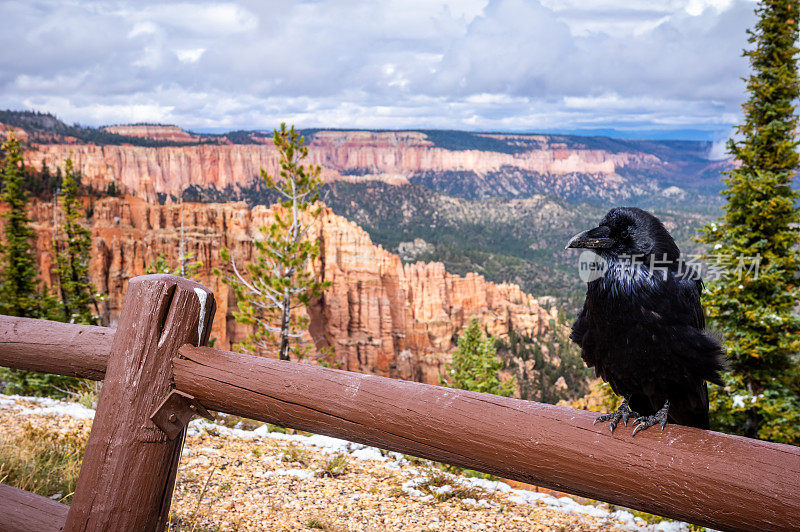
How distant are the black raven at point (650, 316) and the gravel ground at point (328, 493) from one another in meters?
2.42

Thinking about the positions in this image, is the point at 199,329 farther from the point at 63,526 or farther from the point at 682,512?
the point at 682,512

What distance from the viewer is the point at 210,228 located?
53406mm

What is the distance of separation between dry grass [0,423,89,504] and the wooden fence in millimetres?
1683

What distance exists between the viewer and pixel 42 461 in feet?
13.5

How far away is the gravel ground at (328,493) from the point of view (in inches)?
151

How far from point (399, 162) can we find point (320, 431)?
186m

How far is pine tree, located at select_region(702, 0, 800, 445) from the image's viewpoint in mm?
7887

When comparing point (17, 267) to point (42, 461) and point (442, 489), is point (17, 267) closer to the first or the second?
point (42, 461)

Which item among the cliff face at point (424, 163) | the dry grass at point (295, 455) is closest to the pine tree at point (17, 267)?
the dry grass at point (295, 455)

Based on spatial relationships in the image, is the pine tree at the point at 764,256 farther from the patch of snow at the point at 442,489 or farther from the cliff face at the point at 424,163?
the cliff face at the point at 424,163

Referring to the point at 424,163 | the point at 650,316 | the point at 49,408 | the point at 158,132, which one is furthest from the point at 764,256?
the point at 424,163

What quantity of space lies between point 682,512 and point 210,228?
55.9 metres

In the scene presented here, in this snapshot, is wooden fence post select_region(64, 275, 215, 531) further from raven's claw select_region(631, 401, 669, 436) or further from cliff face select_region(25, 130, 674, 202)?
cliff face select_region(25, 130, 674, 202)

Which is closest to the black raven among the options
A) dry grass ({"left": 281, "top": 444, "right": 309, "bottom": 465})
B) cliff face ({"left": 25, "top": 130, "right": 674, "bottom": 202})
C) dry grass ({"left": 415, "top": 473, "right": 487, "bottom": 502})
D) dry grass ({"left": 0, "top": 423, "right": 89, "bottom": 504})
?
dry grass ({"left": 415, "top": 473, "right": 487, "bottom": 502})
